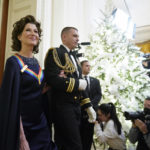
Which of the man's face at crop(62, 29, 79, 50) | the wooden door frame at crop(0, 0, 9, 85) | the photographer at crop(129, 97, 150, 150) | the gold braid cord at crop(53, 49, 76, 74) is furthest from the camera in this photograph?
the wooden door frame at crop(0, 0, 9, 85)

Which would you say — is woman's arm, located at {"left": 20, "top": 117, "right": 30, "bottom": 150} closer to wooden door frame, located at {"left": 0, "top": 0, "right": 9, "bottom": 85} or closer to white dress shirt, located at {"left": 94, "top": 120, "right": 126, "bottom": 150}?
white dress shirt, located at {"left": 94, "top": 120, "right": 126, "bottom": 150}

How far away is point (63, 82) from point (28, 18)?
653 millimetres

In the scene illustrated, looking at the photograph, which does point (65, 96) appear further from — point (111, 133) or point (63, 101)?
point (111, 133)

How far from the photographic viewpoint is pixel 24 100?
1.49 metres

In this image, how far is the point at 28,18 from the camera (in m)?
1.77

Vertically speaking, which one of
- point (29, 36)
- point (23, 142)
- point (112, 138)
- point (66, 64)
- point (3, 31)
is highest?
point (3, 31)

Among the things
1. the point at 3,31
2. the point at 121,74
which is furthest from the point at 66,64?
the point at 3,31

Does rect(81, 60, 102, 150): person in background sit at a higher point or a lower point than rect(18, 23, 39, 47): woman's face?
lower

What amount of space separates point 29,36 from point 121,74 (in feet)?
6.96

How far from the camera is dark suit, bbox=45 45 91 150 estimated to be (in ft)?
5.47

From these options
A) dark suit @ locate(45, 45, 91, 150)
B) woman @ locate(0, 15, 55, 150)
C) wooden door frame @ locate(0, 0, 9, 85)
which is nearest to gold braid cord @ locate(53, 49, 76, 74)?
dark suit @ locate(45, 45, 91, 150)

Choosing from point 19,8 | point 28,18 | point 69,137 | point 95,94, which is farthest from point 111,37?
point 69,137

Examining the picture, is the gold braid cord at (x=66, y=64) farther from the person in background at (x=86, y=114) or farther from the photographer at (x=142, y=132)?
the photographer at (x=142, y=132)

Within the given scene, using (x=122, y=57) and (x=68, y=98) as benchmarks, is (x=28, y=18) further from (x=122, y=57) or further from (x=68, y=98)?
(x=122, y=57)
